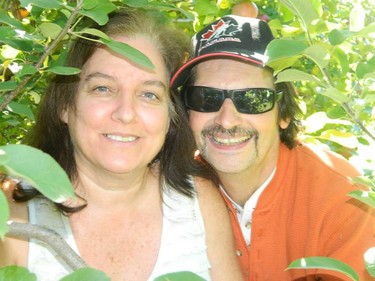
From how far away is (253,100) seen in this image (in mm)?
2250

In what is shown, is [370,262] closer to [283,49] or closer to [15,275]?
[283,49]

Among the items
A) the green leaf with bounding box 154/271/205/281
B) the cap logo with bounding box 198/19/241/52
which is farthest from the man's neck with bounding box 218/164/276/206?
the green leaf with bounding box 154/271/205/281

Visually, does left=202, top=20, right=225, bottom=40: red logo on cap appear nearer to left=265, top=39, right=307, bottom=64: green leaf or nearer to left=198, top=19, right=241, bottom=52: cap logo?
left=198, top=19, right=241, bottom=52: cap logo

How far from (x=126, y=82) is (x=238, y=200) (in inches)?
27.6

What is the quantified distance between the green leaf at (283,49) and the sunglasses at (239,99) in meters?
1.12

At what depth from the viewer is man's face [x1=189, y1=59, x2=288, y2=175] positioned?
222cm

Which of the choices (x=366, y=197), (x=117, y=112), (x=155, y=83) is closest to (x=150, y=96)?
(x=155, y=83)

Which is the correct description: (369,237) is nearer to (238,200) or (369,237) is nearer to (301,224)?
(301,224)

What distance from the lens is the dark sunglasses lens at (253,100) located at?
224 cm

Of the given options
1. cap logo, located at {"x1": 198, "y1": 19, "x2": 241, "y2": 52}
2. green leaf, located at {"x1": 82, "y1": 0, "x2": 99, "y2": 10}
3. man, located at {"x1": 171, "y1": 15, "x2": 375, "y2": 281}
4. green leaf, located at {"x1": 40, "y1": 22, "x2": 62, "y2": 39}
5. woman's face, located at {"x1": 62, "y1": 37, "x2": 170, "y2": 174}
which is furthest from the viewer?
cap logo, located at {"x1": 198, "y1": 19, "x2": 241, "y2": 52}

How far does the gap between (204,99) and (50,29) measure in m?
0.91

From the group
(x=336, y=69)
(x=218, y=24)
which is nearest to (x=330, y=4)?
(x=336, y=69)

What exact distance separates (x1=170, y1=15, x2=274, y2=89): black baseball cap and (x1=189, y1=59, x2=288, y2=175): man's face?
0.06 meters

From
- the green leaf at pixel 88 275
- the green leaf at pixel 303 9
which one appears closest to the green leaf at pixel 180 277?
the green leaf at pixel 88 275
